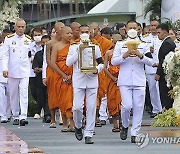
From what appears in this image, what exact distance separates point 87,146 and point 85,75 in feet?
4.22

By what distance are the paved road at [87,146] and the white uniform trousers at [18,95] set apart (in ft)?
1.36

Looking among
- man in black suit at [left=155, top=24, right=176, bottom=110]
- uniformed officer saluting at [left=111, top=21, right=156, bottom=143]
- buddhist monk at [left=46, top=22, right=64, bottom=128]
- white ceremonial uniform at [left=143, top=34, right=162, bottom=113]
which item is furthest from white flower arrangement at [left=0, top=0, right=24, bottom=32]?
uniformed officer saluting at [left=111, top=21, right=156, bottom=143]

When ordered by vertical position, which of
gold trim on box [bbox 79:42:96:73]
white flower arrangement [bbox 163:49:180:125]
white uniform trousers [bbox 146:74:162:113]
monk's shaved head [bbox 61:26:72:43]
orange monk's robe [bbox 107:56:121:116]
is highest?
monk's shaved head [bbox 61:26:72:43]

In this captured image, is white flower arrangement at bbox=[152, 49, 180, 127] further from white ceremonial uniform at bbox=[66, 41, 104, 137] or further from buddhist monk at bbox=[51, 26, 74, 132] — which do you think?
white ceremonial uniform at bbox=[66, 41, 104, 137]

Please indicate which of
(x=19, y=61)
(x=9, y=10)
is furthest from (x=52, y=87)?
(x=9, y=10)

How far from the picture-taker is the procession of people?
14961 mm

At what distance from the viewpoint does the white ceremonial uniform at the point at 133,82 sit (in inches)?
588

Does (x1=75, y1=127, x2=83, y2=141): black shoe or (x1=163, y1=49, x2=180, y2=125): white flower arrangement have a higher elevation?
(x1=163, y1=49, x2=180, y2=125): white flower arrangement

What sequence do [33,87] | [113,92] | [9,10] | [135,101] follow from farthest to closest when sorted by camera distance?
[9,10] → [33,87] → [113,92] → [135,101]

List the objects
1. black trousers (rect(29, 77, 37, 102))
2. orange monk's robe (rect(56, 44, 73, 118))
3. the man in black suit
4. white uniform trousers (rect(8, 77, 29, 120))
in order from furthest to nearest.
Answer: black trousers (rect(29, 77, 37, 102)) → the man in black suit → white uniform trousers (rect(8, 77, 29, 120)) → orange monk's robe (rect(56, 44, 73, 118))

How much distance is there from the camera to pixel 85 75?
1498cm

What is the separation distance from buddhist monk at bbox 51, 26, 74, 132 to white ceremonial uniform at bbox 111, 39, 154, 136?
2.08 metres

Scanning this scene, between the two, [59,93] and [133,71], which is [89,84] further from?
[59,93]

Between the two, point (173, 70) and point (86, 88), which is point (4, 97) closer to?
point (173, 70)
